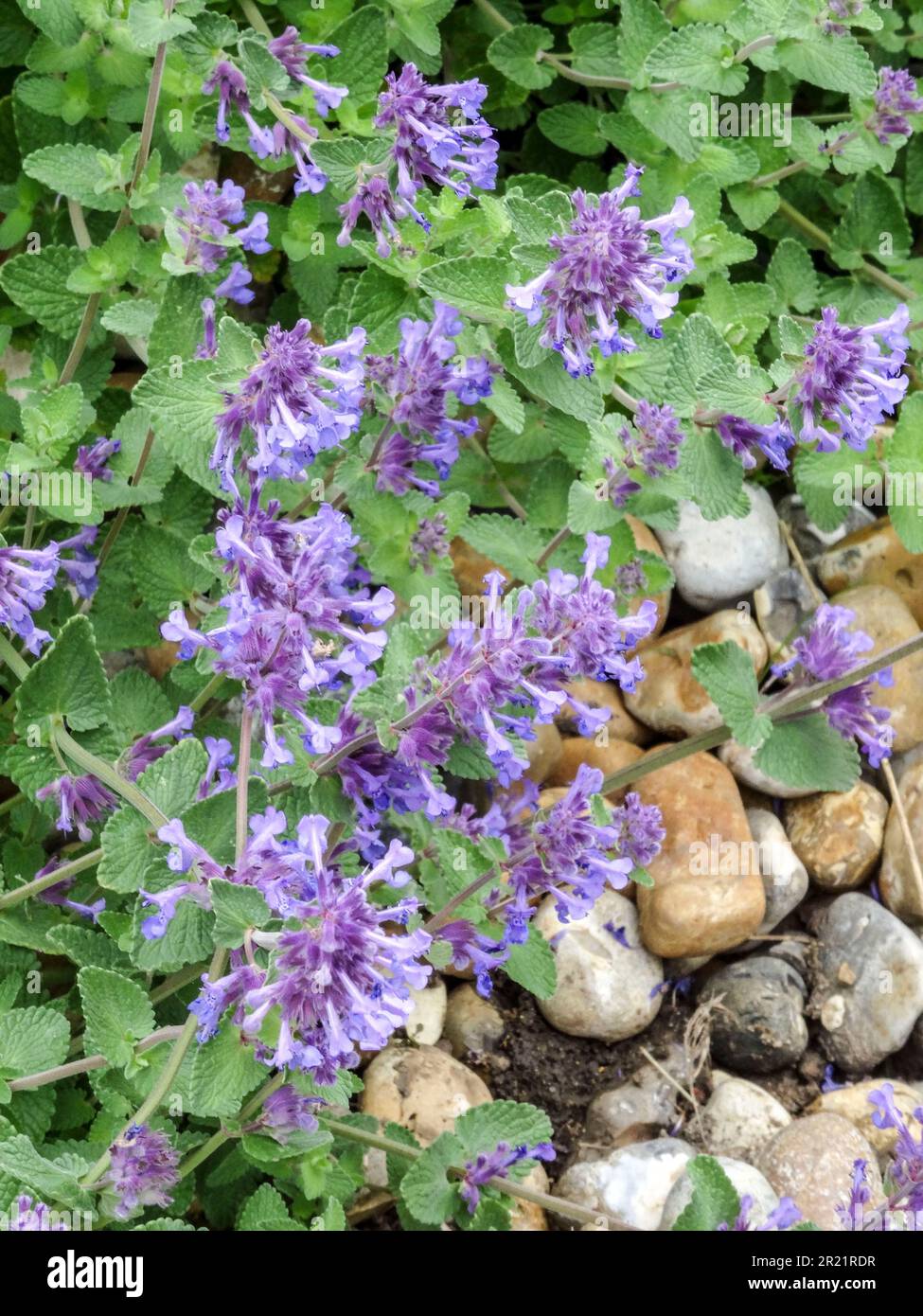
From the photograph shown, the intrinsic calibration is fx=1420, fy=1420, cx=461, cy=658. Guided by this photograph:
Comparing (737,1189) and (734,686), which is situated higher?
(734,686)

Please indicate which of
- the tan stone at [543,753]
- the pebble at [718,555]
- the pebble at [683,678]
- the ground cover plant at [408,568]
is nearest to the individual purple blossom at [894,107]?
the ground cover plant at [408,568]

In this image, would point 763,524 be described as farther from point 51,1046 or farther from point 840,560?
point 51,1046

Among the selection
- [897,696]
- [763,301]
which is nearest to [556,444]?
[763,301]

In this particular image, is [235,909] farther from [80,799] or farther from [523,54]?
[523,54]

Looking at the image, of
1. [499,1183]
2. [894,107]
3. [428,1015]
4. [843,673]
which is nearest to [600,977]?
[428,1015]

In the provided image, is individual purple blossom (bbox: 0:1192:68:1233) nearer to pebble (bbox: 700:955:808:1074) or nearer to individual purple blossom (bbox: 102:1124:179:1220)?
individual purple blossom (bbox: 102:1124:179:1220)

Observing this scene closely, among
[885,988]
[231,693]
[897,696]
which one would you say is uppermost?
[231,693]

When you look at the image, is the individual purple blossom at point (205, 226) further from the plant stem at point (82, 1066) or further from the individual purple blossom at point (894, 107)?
the individual purple blossom at point (894, 107)
